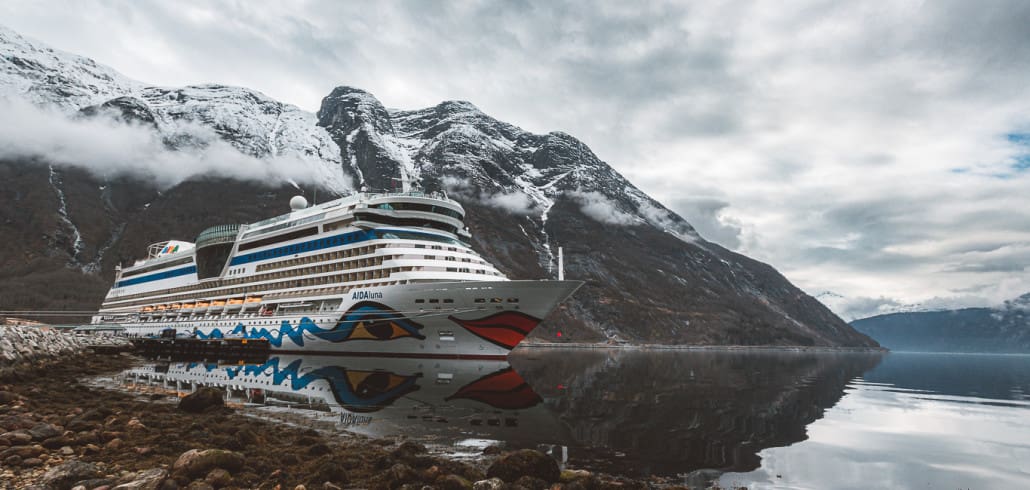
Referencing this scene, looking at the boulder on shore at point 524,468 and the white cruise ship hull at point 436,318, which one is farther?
the white cruise ship hull at point 436,318

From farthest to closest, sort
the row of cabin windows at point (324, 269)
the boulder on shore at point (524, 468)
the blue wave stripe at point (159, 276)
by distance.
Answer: the blue wave stripe at point (159, 276) < the row of cabin windows at point (324, 269) < the boulder on shore at point (524, 468)

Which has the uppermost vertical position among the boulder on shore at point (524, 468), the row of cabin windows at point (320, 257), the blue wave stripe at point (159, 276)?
the row of cabin windows at point (320, 257)

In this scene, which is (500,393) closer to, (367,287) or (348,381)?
(348,381)

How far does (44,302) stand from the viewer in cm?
14088

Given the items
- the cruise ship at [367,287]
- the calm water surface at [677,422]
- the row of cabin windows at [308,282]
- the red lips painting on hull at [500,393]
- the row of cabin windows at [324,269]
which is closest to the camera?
the calm water surface at [677,422]

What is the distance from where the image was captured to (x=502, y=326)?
138 ft

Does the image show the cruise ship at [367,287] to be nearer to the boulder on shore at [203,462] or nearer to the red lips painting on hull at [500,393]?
the red lips painting on hull at [500,393]

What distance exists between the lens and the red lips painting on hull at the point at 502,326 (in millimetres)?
41406

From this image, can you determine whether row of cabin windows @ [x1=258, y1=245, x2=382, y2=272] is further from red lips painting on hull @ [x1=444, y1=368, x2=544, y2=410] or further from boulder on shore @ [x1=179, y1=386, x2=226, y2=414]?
boulder on shore @ [x1=179, y1=386, x2=226, y2=414]

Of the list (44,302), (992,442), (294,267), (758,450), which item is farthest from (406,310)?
(44,302)

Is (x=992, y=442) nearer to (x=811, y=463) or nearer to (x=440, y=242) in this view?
(x=811, y=463)

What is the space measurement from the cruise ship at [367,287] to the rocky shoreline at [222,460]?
80.1ft

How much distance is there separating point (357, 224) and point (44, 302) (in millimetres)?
151695

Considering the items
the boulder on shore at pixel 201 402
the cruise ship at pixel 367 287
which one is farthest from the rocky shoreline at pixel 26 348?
the boulder on shore at pixel 201 402
